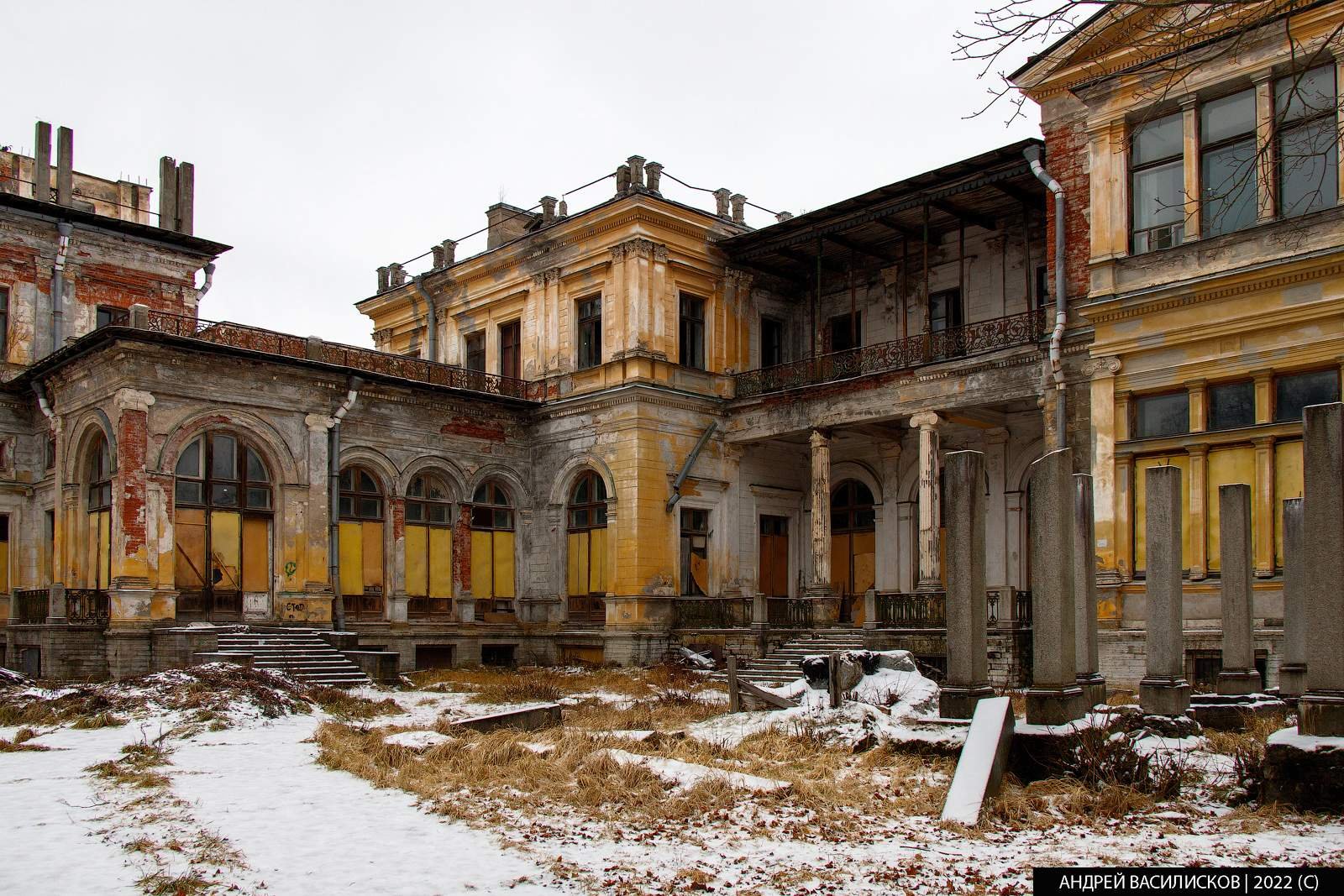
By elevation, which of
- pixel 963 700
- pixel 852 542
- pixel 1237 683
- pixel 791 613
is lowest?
pixel 791 613

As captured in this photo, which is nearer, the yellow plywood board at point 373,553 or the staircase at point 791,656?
the staircase at point 791,656

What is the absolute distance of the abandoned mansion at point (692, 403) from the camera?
60.1ft

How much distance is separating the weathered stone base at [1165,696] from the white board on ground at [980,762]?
7.01 ft

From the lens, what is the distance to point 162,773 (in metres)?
11.1

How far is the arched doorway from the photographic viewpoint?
26.8 meters

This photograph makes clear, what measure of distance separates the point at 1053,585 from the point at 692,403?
53.3ft

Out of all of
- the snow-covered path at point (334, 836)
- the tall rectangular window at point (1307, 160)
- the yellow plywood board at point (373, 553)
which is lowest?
the snow-covered path at point (334, 836)

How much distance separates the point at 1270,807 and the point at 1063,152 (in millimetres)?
14728

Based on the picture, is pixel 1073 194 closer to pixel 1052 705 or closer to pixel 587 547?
pixel 1052 705

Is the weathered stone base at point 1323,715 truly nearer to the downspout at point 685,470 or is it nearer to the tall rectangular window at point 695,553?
the downspout at point 685,470

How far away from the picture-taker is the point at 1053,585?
10508 mm

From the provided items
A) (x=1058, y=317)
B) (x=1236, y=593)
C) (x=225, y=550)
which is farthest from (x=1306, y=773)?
(x=225, y=550)

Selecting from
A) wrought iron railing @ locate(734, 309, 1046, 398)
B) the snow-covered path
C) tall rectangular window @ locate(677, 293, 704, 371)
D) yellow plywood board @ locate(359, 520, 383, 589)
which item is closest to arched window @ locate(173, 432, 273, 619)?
yellow plywood board @ locate(359, 520, 383, 589)

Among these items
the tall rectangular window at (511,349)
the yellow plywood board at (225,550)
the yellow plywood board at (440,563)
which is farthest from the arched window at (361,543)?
the tall rectangular window at (511,349)
